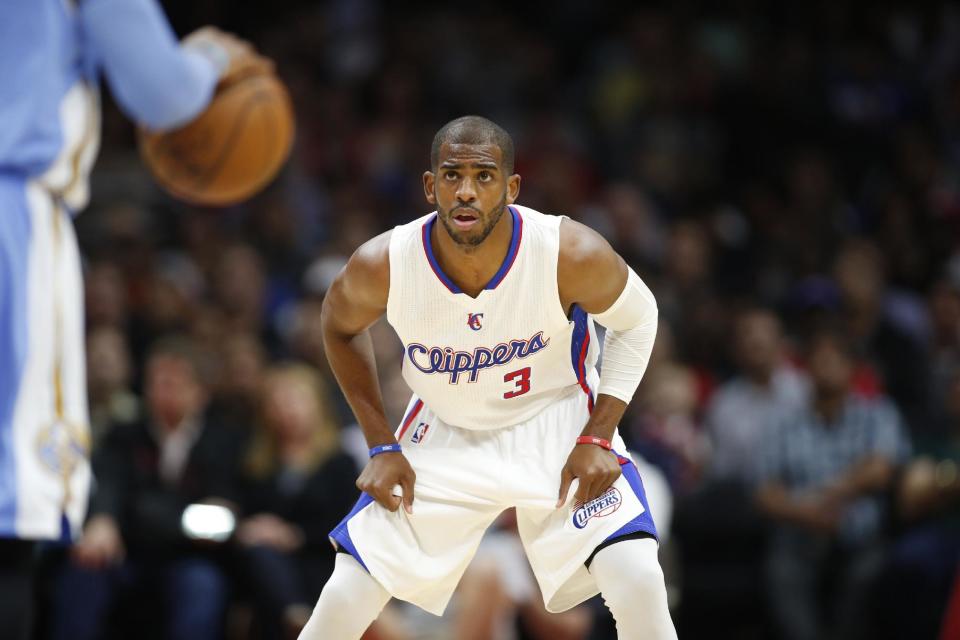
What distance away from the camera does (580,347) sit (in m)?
3.69

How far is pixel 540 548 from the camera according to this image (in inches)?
139

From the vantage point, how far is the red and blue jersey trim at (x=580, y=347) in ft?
12.0

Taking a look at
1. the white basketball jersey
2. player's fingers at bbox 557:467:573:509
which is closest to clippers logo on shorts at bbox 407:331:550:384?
the white basketball jersey

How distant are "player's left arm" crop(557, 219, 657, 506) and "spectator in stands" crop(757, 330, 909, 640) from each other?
137 inches

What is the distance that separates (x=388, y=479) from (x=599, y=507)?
587mm

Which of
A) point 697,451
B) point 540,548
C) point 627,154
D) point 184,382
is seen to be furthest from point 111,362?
point 627,154

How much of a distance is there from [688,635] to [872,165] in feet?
15.2

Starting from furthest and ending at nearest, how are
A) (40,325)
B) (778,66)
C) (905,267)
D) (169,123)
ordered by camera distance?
(778,66) → (905,267) → (169,123) → (40,325)

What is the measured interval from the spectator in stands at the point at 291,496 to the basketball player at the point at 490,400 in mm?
2595

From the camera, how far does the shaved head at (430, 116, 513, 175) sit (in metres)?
3.27

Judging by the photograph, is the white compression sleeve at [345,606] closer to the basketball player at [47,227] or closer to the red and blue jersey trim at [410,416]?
the red and blue jersey trim at [410,416]

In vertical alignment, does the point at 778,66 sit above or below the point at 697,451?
above

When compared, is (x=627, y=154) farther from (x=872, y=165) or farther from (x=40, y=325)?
(x=40, y=325)

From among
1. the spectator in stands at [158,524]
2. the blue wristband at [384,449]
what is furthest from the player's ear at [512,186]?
the spectator in stands at [158,524]
